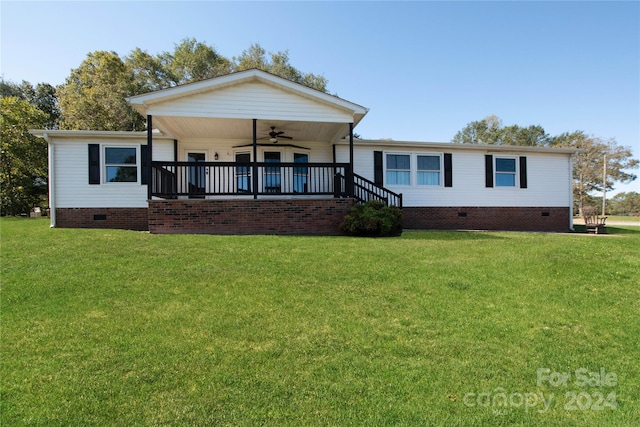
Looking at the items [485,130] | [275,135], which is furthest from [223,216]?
[485,130]

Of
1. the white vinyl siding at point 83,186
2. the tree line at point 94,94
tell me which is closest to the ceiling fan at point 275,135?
the white vinyl siding at point 83,186

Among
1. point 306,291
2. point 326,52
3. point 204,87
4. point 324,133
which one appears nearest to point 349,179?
point 324,133

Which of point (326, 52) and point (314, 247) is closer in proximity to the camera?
point (314, 247)

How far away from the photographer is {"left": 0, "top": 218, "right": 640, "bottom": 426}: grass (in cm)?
217

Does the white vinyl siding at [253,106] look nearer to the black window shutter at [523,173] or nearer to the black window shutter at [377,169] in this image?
the black window shutter at [377,169]

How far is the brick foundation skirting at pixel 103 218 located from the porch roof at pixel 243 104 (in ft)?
9.91

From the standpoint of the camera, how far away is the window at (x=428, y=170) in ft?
41.1

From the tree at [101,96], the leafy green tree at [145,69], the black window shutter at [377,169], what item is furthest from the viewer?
the leafy green tree at [145,69]

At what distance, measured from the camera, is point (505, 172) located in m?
13.1

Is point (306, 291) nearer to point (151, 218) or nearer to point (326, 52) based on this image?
point (151, 218)

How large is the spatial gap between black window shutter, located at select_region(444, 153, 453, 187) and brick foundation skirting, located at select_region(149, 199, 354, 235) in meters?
4.99

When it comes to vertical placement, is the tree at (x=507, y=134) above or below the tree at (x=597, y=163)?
above

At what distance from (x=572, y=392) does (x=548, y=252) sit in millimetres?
4333

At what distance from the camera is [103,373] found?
247cm
